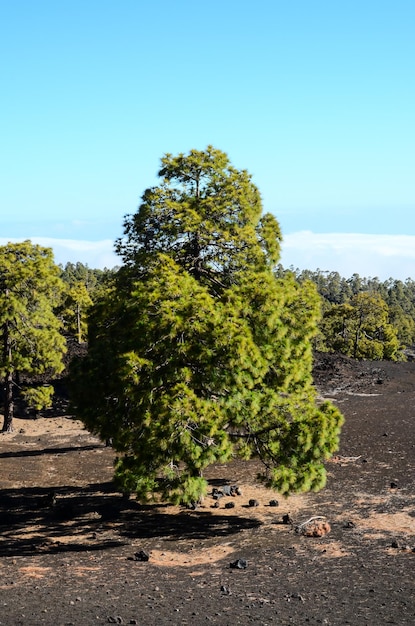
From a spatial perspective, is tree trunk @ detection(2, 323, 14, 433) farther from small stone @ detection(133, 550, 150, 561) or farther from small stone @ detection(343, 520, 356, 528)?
small stone @ detection(343, 520, 356, 528)

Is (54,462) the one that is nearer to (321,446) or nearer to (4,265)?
(4,265)

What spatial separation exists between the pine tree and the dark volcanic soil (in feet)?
16.9

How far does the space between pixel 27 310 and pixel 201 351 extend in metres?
16.9

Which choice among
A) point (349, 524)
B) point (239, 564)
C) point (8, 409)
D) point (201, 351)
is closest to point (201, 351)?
point (201, 351)

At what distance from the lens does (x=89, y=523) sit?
17578 millimetres

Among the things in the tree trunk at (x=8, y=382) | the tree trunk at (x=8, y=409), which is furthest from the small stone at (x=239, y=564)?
the tree trunk at (x=8, y=409)

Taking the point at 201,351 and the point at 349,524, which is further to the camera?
the point at 349,524

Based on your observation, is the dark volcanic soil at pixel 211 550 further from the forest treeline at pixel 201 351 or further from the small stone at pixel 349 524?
the forest treeline at pixel 201 351

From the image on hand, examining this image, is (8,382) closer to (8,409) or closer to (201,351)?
(8,409)

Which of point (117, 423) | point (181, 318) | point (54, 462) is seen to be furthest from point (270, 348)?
point (54, 462)

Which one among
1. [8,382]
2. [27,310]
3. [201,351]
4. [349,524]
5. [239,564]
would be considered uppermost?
[27,310]

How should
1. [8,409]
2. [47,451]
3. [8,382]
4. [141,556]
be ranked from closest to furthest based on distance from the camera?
[141,556]
[47,451]
[8,382]
[8,409]

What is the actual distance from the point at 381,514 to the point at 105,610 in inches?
347

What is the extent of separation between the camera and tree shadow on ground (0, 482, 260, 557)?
1602 cm
